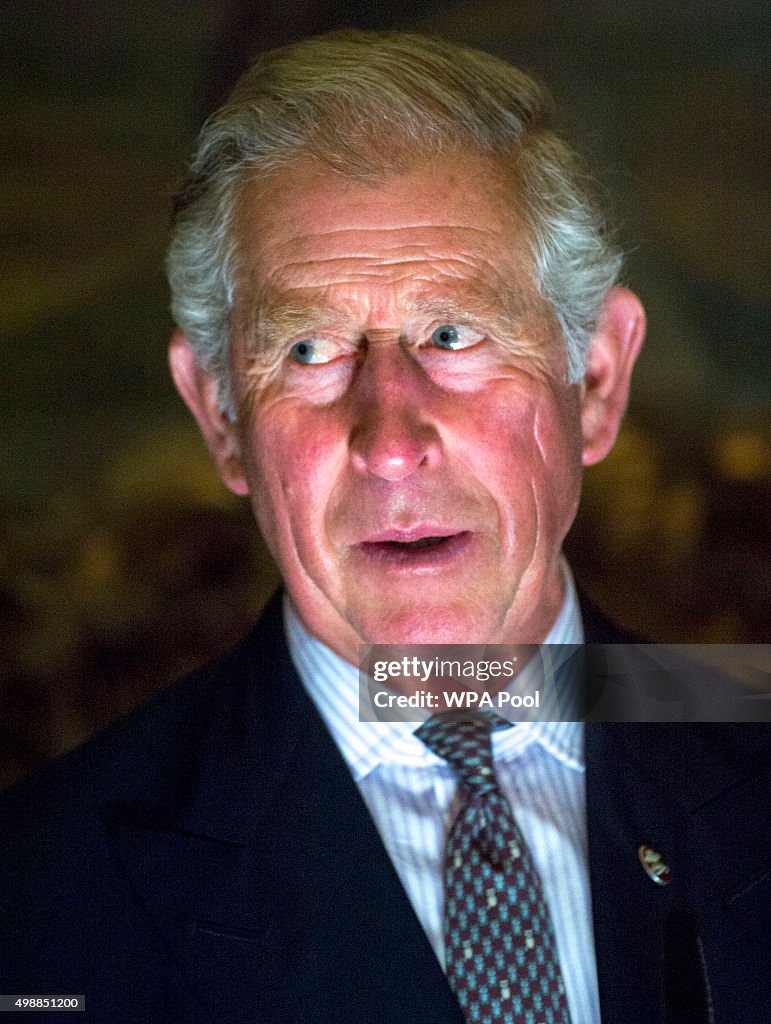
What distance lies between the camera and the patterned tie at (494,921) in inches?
56.1

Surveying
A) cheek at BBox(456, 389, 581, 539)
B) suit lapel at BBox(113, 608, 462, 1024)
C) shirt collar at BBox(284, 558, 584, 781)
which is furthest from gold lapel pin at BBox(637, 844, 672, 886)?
cheek at BBox(456, 389, 581, 539)

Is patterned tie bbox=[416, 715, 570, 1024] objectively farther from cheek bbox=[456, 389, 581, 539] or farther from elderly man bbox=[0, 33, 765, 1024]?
cheek bbox=[456, 389, 581, 539]

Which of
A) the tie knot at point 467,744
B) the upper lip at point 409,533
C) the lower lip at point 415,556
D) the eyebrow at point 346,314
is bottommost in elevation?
the tie knot at point 467,744

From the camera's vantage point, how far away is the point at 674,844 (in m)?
1.56

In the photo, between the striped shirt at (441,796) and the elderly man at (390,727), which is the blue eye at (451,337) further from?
the striped shirt at (441,796)

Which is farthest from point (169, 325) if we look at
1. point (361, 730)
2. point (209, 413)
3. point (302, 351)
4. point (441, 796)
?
point (441, 796)

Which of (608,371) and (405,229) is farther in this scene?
(608,371)

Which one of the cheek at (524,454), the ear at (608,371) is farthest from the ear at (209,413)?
the ear at (608,371)

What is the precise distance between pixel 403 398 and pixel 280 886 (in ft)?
2.12

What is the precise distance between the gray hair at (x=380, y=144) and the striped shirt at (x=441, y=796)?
45cm

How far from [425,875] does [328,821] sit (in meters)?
0.14

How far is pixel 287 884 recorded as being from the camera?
4.95 feet

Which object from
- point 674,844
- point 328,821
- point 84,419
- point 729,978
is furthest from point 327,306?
point 729,978

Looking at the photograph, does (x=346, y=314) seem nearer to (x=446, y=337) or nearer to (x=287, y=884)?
(x=446, y=337)
